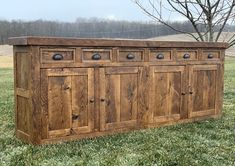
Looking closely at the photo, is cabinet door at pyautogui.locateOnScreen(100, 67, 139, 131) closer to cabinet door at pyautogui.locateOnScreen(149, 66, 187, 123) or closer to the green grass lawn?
the green grass lawn

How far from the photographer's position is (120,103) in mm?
5145

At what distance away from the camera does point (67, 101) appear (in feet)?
15.4

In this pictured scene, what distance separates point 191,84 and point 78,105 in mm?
1952

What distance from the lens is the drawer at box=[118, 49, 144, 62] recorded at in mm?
5090

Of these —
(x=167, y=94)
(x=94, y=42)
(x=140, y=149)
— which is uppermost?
(x=94, y=42)

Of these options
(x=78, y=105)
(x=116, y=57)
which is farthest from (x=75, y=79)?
(x=116, y=57)

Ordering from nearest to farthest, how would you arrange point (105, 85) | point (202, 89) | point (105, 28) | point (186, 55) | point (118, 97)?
point (105, 85), point (118, 97), point (186, 55), point (202, 89), point (105, 28)

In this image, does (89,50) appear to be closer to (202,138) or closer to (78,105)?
(78,105)

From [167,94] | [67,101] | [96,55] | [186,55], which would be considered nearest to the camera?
[67,101]

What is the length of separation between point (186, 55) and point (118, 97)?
1.33 meters

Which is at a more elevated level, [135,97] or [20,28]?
[20,28]

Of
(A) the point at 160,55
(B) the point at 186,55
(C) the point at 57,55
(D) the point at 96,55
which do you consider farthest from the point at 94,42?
(B) the point at 186,55

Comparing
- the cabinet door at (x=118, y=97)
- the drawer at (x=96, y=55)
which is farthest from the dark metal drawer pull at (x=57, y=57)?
the cabinet door at (x=118, y=97)

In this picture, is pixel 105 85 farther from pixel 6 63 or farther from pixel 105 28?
pixel 6 63
